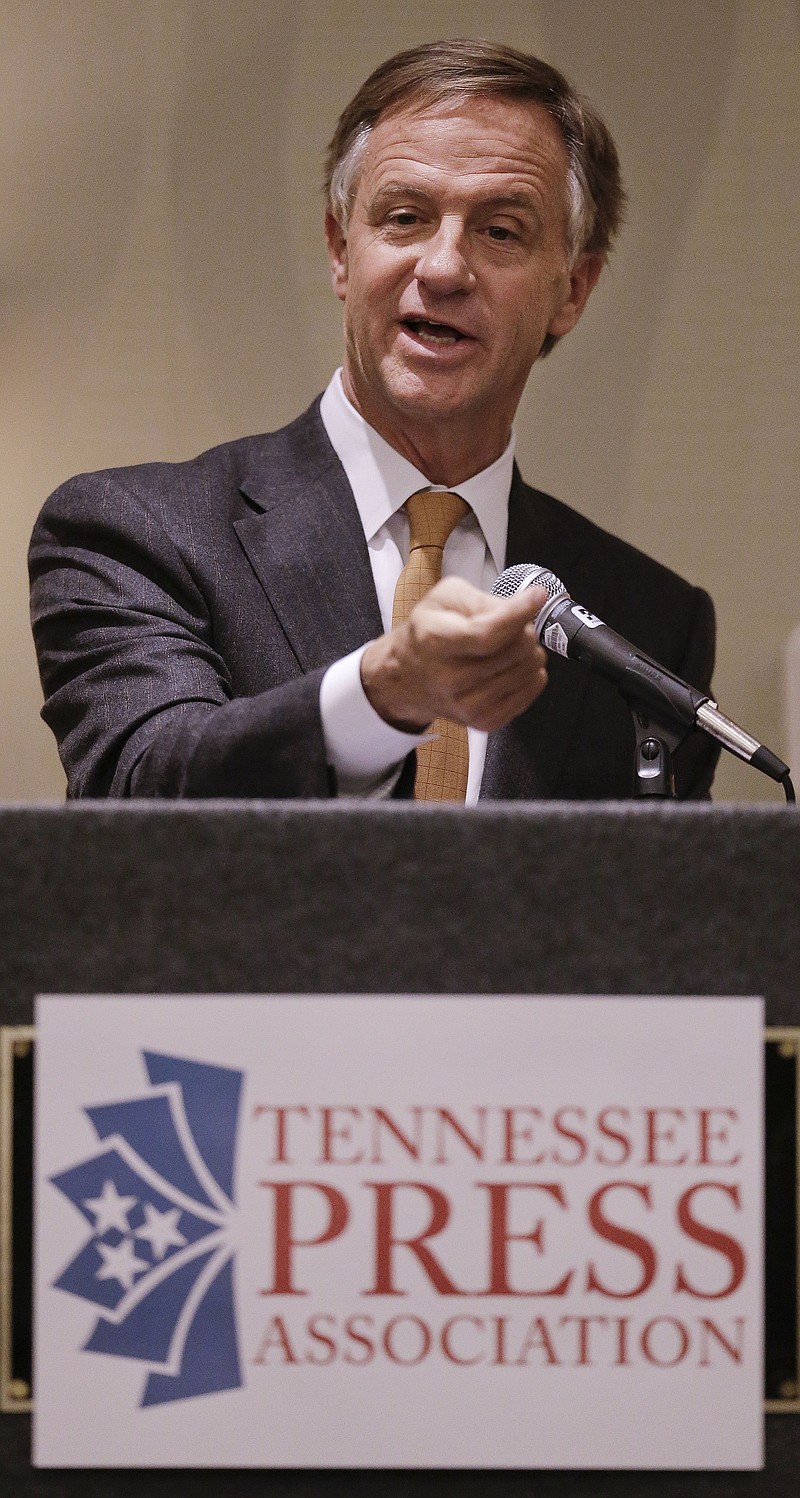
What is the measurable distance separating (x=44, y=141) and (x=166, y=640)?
53.5 inches

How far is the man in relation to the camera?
4.87ft

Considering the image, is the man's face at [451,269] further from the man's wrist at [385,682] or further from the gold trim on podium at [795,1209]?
the gold trim on podium at [795,1209]

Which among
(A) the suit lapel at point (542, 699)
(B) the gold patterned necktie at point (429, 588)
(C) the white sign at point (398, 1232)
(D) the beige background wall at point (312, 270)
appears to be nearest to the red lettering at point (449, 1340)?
(C) the white sign at point (398, 1232)

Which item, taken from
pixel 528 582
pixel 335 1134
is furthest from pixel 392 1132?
pixel 528 582

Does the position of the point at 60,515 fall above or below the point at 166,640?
above

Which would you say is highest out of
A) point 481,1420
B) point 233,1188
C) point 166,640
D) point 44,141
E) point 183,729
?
point 44,141

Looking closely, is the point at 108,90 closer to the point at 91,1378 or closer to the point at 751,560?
the point at 751,560

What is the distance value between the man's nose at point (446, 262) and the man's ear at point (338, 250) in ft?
0.64

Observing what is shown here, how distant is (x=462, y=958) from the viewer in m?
0.70

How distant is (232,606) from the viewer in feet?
4.98

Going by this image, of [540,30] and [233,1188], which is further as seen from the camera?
[540,30]

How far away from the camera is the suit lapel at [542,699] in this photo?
1.52m

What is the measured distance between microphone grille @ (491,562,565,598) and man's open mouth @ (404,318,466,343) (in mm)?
465

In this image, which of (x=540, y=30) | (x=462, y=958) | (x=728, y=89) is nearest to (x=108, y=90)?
(x=540, y=30)
